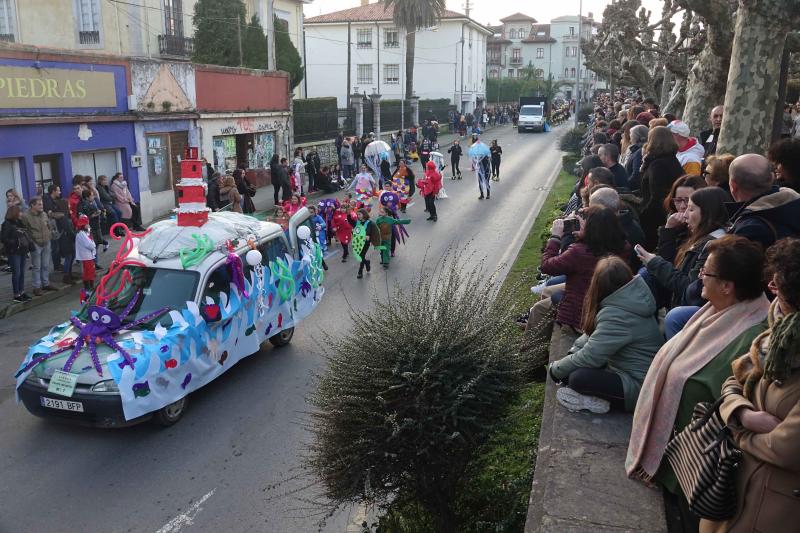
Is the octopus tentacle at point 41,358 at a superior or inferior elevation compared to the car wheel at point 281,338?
superior

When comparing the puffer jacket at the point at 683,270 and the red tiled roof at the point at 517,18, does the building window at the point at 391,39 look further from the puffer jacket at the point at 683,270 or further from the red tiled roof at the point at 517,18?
→ the puffer jacket at the point at 683,270

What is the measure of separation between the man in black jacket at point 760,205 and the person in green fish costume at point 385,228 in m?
10.2

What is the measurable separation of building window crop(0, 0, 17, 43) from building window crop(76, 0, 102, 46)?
2.28 metres

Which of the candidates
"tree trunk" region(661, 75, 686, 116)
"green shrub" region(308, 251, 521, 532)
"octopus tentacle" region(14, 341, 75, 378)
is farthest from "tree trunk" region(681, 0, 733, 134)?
"octopus tentacle" region(14, 341, 75, 378)

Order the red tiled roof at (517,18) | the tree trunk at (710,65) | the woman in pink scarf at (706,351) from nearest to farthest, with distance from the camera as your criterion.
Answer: the woman in pink scarf at (706,351)
the tree trunk at (710,65)
the red tiled roof at (517,18)

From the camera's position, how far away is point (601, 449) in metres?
4.79

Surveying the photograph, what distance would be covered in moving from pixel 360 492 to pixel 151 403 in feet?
12.2

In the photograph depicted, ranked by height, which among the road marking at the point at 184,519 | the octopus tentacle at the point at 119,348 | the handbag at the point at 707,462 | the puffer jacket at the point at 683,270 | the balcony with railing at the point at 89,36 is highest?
the balcony with railing at the point at 89,36

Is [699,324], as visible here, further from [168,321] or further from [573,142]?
[573,142]

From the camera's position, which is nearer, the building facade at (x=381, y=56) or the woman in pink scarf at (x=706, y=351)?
the woman in pink scarf at (x=706, y=351)

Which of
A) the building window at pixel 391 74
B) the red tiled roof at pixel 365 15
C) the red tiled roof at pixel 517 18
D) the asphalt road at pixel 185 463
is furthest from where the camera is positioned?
the red tiled roof at pixel 517 18

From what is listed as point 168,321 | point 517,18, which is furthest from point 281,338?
point 517,18

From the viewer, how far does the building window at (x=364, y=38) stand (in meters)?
67.9

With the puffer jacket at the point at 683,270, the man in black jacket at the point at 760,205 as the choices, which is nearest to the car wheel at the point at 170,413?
the puffer jacket at the point at 683,270
